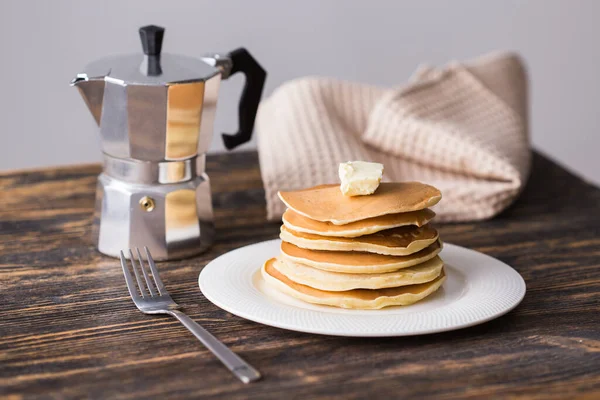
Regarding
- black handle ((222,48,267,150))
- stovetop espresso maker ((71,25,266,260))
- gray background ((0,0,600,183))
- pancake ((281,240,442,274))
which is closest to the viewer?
pancake ((281,240,442,274))

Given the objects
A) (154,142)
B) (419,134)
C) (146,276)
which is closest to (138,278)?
(146,276)

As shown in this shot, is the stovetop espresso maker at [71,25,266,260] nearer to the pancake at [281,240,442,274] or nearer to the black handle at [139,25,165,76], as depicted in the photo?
the black handle at [139,25,165,76]

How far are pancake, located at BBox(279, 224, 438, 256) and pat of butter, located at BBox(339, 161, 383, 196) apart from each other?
2.0 inches

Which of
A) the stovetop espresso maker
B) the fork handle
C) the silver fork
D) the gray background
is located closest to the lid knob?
the stovetop espresso maker

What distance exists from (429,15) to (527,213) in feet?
3.70

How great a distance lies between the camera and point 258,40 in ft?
6.93

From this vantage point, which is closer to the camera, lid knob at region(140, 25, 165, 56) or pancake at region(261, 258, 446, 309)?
pancake at region(261, 258, 446, 309)

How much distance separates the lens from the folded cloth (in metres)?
1.20

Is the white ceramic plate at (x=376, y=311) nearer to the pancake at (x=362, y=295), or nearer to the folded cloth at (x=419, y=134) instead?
the pancake at (x=362, y=295)

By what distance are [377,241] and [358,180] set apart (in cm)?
7

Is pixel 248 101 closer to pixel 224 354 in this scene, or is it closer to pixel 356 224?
pixel 356 224

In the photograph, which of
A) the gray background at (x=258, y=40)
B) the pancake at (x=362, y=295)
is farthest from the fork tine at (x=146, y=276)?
the gray background at (x=258, y=40)

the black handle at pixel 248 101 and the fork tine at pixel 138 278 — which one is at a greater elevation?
the black handle at pixel 248 101

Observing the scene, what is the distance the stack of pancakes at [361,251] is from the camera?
31.8 inches
